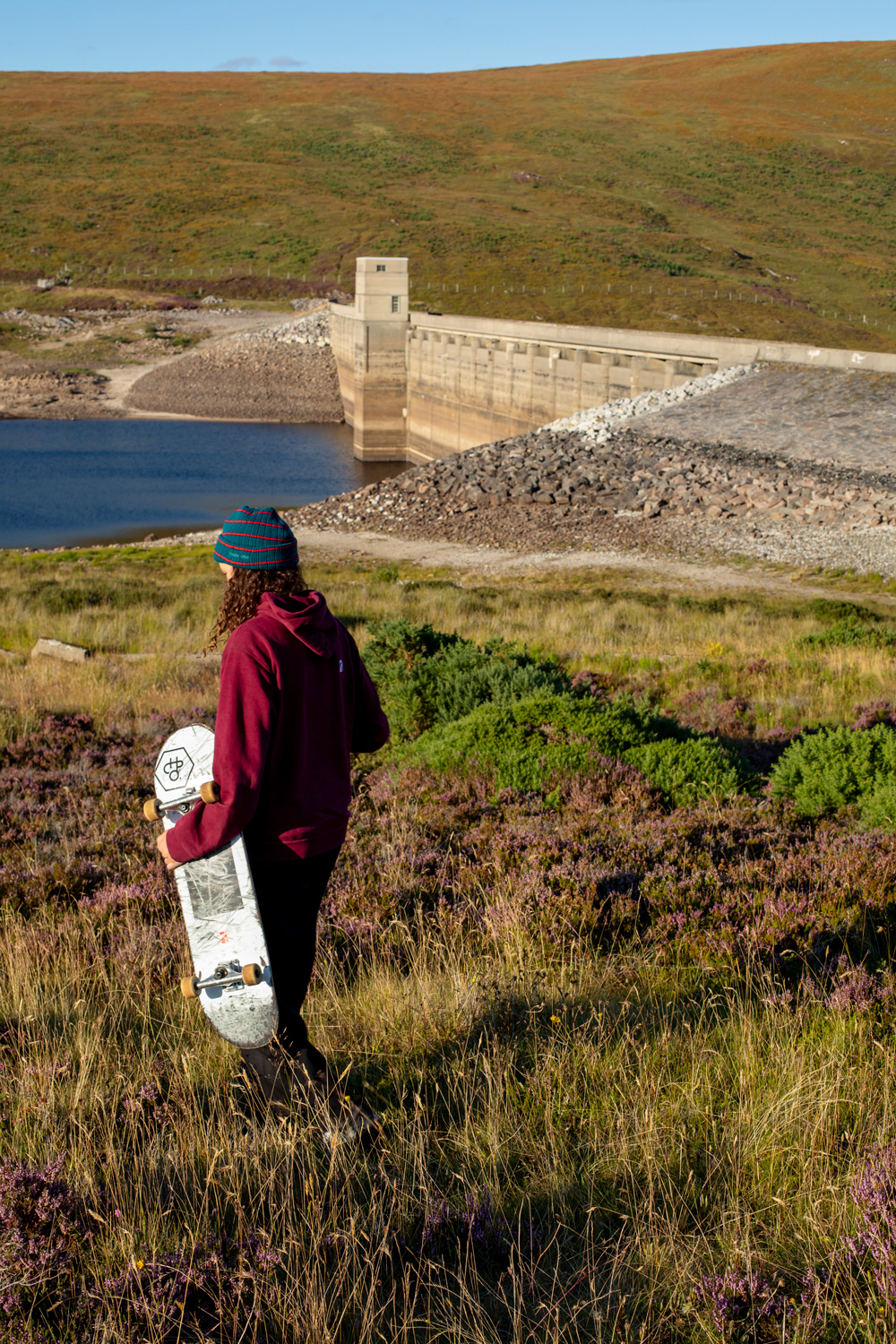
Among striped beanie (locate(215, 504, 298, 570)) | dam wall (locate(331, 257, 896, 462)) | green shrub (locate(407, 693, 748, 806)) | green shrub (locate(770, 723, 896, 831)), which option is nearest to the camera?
striped beanie (locate(215, 504, 298, 570))

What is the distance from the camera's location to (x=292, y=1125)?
2637 mm

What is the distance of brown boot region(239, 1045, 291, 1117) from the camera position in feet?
9.10

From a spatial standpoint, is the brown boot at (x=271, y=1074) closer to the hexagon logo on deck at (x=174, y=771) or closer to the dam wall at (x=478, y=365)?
the hexagon logo on deck at (x=174, y=771)

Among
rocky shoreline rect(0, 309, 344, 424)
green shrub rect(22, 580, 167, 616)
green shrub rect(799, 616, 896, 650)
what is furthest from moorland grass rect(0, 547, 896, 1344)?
rocky shoreline rect(0, 309, 344, 424)

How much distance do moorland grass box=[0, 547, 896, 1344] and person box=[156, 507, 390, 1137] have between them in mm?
209

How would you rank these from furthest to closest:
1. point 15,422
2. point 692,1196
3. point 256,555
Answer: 1. point 15,422
2. point 256,555
3. point 692,1196

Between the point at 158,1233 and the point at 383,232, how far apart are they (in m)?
97.8

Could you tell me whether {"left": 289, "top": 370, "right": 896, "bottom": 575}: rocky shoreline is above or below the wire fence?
below

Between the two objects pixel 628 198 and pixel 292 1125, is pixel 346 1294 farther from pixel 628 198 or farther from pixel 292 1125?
pixel 628 198

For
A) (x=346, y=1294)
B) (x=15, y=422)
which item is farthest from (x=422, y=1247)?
(x=15, y=422)

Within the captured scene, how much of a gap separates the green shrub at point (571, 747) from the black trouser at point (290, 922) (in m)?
3.43

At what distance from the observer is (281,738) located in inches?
104

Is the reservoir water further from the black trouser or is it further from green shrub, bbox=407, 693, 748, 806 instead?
the black trouser

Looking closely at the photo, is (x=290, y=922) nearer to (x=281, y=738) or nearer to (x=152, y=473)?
(x=281, y=738)
